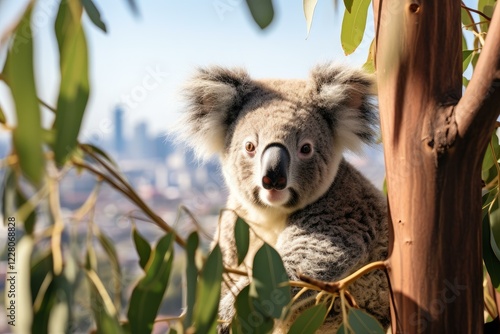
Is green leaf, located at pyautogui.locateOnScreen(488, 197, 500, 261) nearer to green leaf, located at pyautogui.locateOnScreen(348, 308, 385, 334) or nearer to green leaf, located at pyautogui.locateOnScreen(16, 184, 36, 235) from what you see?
green leaf, located at pyautogui.locateOnScreen(348, 308, 385, 334)

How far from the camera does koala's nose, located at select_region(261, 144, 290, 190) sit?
184 centimetres

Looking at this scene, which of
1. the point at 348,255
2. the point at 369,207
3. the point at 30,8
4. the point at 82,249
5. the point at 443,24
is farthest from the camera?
the point at 369,207

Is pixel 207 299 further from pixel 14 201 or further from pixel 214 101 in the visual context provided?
pixel 214 101

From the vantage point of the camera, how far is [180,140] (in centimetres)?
232

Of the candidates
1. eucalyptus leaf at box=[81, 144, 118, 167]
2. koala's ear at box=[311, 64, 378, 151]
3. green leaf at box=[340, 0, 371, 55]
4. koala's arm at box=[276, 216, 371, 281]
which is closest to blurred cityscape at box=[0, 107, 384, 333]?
eucalyptus leaf at box=[81, 144, 118, 167]

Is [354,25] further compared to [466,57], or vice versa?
[466,57]

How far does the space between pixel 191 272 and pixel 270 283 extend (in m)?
0.15

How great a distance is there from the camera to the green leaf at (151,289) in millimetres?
1028

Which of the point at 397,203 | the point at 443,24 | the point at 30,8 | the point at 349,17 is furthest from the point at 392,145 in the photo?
Result: the point at 30,8

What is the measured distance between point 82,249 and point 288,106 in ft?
3.80

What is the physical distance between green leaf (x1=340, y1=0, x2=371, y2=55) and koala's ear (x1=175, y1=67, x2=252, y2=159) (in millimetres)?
516

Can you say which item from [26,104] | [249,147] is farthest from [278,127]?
[26,104]

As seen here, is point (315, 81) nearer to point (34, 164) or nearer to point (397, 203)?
point (397, 203)

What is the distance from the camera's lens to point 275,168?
6.03 ft
